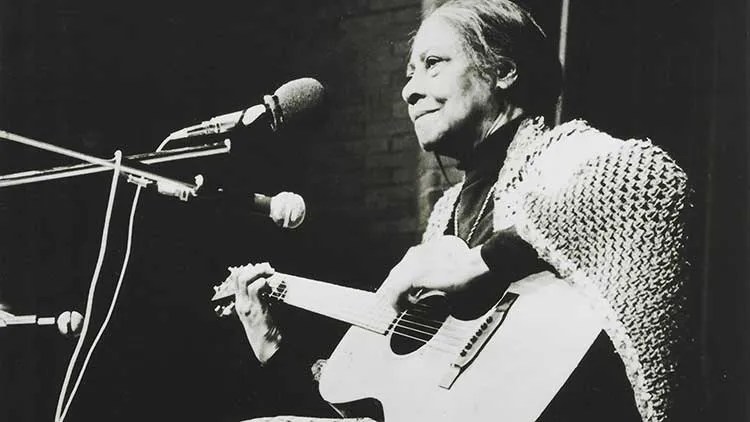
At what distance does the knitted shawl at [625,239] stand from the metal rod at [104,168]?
830 mm

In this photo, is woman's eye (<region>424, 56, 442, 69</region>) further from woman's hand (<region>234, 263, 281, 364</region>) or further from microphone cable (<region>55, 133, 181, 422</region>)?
microphone cable (<region>55, 133, 181, 422</region>)

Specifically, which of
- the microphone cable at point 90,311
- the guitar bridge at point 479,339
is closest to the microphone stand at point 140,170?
the microphone cable at point 90,311

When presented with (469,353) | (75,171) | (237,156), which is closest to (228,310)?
(237,156)

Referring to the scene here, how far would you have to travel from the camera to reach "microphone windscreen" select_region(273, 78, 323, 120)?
269 cm

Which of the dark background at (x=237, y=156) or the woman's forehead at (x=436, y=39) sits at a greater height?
the woman's forehead at (x=436, y=39)

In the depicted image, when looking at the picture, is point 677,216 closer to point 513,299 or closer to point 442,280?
point 513,299

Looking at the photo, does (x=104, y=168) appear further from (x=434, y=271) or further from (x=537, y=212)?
(x=537, y=212)

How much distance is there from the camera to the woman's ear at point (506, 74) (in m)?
2.52

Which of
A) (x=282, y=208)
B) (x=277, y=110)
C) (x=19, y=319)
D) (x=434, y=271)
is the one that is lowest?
(x=19, y=319)

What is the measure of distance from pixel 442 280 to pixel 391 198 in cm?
46

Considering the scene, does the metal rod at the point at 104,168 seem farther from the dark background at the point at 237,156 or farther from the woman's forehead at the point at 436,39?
the woman's forehead at the point at 436,39

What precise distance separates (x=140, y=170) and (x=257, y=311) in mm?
487

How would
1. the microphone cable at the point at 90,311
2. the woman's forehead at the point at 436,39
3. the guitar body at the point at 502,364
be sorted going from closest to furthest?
the guitar body at the point at 502,364 < the woman's forehead at the point at 436,39 < the microphone cable at the point at 90,311

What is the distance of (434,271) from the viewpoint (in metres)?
2.46
